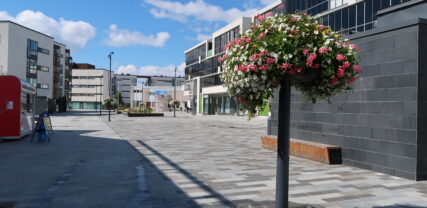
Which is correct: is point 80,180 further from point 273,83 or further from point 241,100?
point 273,83

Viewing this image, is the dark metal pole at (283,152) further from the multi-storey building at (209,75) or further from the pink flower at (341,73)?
the multi-storey building at (209,75)

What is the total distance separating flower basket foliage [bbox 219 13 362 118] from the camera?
397 centimetres

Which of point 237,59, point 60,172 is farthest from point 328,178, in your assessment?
point 60,172

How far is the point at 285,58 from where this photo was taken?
154 inches

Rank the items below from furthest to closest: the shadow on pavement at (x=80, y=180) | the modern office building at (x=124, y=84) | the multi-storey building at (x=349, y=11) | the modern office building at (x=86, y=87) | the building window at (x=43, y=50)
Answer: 1. the modern office building at (x=124, y=84)
2. the modern office building at (x=86, y=87)
3. the building window at (x=43, y=50)
4. the multi-storey building at (x=349, y=11)
5. the shadow on pavement at (x=80, y=180)

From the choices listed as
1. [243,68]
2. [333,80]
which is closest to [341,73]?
[333,80]

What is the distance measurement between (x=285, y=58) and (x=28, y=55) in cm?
6190

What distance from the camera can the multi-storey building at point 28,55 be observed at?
52.5 m

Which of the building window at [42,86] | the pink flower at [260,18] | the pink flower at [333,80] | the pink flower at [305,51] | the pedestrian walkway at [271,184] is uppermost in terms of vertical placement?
the building window at [42,86]

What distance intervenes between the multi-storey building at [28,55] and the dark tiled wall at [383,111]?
151ft

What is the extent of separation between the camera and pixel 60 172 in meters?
7.92

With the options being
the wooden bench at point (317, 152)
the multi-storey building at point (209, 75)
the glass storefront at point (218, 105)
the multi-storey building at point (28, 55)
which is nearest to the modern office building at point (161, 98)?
the multi-storey building at point (209, 75)

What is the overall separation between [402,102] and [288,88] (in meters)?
4.42

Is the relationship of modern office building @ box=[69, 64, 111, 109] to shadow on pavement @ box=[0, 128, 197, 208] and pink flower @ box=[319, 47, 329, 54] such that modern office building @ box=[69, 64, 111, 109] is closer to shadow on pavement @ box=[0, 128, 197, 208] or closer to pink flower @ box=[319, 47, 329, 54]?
shadow on pavement @ box=[0, 128, 197, 208]
